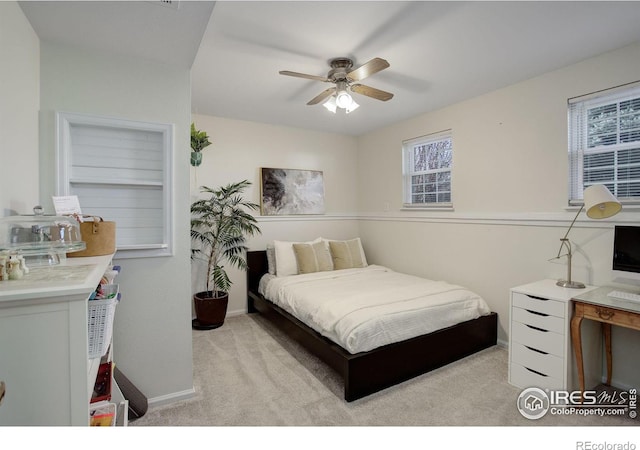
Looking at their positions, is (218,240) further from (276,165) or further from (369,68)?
(369,68)

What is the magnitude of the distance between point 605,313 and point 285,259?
9.59 feet

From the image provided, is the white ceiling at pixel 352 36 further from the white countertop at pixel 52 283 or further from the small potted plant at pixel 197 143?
the white countertop at pixel 52 283

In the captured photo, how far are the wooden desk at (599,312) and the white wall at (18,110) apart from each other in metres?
3.15

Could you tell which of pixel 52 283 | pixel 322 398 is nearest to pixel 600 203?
pixel 322 398

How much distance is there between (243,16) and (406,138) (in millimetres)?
2659

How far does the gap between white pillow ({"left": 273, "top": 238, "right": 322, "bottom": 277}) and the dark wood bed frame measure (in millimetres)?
628

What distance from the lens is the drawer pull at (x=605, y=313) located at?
1942mm

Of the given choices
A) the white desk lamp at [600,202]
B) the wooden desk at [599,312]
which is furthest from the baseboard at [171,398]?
the white desk lamp at [600,202]

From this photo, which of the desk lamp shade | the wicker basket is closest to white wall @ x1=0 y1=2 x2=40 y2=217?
the wicker basket

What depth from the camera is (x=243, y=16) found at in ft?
6.32

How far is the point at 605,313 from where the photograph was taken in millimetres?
1961

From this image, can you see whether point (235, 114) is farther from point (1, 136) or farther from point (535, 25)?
point (535, 25)

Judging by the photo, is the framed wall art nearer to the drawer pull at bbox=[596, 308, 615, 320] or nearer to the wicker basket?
the wicker basket
